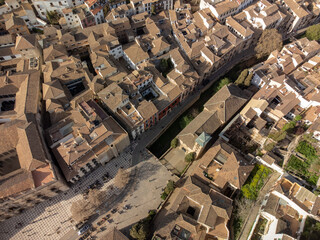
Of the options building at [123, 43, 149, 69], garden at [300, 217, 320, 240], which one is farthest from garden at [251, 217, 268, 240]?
building at [123, 43, 149, 69]

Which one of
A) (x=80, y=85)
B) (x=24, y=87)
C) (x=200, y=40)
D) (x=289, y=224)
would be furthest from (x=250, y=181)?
(x=24, y=87)

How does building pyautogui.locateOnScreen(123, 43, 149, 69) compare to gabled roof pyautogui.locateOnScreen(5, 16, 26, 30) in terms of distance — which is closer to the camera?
building pyautogui.locateOnScreen(123, 43, 149, 69)

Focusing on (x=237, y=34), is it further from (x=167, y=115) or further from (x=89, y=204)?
(x=89, y=204)

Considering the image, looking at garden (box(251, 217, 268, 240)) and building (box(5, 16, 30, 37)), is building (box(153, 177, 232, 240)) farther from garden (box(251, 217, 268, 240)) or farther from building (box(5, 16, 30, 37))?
building (box(5, 16, 30, 37))

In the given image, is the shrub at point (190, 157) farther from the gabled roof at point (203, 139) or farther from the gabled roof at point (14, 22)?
the gabled roof at point (14, 22)

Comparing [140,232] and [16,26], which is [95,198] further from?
[16,26]

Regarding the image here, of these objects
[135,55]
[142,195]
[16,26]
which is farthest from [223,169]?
[16,26]
